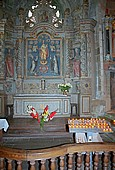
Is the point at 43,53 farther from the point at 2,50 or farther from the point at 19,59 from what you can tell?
the point at 2,50

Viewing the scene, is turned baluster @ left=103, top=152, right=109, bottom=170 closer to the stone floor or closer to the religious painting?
the stone floor

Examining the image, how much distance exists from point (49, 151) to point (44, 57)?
11.5 m

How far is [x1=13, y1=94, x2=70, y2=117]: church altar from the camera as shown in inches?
447

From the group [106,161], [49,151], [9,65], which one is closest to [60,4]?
[9,65]

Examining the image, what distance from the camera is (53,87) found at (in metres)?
13.4

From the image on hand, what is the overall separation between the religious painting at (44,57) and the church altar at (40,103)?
7.15ft

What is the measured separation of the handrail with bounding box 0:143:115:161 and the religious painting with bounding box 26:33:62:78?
1117 cm

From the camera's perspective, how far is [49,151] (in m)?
2.09

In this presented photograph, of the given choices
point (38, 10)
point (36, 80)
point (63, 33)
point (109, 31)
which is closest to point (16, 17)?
point (38, 10)

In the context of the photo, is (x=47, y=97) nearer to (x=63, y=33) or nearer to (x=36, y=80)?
(x=36, y=80)

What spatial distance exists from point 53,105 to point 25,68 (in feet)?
10.8

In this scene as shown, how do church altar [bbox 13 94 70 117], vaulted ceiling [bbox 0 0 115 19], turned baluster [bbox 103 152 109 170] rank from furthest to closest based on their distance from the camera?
vaulted ceiling [bbox 0 0 115 19], church altar [bbox 13 94 70 117], turned baluster [bbox 103 152 109 170]

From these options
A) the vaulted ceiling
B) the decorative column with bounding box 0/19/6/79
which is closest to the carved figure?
the decorative column with bounding box 0/19/6/79

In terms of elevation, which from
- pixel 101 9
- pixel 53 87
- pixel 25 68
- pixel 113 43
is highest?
pixel 101 9
